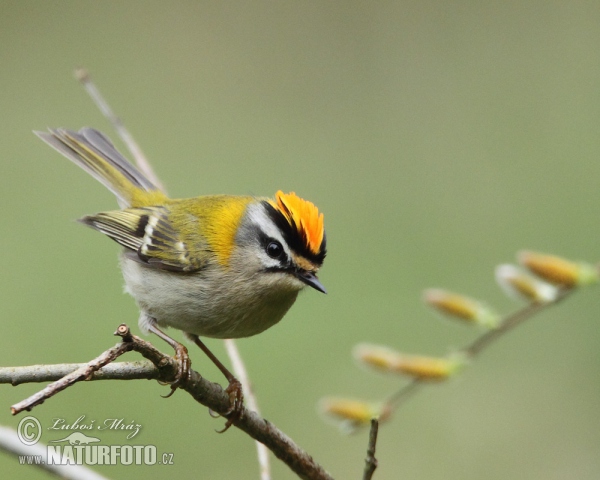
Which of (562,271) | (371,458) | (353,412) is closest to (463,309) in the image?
(562,271)

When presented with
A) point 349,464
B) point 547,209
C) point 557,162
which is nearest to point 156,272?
point 349,464

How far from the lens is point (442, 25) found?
25.0 ft

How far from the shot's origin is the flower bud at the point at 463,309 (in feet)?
7.85

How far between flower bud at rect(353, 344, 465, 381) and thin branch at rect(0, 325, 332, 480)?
13.9 inches

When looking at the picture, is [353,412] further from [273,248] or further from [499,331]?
[273,248]

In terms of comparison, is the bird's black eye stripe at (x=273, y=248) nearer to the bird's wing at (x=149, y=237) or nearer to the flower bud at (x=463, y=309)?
the bird's wing at (x=149, y=237)

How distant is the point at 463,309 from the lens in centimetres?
245

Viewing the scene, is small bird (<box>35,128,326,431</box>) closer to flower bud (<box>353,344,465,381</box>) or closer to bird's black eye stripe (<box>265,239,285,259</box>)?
bird's black eye stripe (<box>265,239,285,259</box>)

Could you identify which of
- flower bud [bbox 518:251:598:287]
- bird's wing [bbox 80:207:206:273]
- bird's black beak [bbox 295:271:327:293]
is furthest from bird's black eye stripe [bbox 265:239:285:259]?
flower bud [bbox 518:251:598:287]

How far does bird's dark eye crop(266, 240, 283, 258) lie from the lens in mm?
3356

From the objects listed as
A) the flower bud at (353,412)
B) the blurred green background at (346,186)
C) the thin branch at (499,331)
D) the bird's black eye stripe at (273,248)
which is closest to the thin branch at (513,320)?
the thin branch at (499,331)

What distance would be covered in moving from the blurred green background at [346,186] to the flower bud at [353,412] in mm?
1683

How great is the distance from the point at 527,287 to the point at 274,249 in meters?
1.33

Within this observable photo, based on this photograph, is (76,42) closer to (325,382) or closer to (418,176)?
(418,176)
